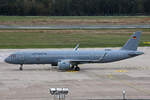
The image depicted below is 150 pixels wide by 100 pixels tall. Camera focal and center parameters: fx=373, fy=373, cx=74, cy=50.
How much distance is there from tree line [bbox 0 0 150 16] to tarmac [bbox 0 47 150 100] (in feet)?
398

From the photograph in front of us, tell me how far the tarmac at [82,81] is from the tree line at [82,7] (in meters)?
121

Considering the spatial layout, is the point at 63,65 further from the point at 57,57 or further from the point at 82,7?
the point at 82,7

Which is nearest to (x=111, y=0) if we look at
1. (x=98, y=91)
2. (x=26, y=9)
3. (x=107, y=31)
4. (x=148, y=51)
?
(x=26, y=9)

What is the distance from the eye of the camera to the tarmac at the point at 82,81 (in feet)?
102

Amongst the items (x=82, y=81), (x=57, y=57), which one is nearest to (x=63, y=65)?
(x=57, y=57)

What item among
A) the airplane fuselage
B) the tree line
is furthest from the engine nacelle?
the tree line

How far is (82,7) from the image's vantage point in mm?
175750

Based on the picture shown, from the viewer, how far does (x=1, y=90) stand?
109ft

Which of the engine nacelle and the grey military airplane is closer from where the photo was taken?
the engine nacelle

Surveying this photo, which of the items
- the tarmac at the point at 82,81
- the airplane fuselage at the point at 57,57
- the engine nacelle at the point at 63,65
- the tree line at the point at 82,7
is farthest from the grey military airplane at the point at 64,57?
the tree line at the point at 82,7

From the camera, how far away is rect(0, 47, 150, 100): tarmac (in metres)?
31.1

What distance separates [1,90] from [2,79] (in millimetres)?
5959

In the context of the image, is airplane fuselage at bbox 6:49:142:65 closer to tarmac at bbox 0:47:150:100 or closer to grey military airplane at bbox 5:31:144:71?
grey military airplane at bbox 5:31:144:71

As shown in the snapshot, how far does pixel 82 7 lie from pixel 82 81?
140150mm
